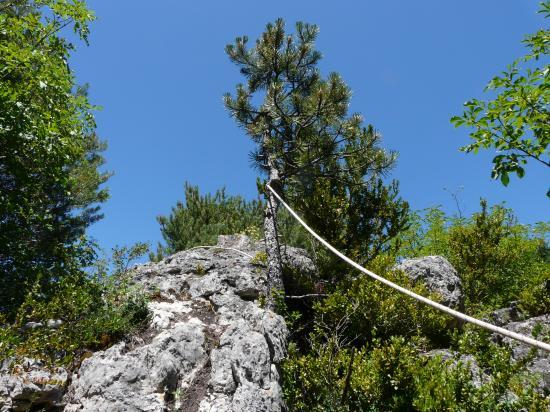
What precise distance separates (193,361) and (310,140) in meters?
5.91

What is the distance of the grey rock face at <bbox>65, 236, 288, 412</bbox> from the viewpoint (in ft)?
18.0

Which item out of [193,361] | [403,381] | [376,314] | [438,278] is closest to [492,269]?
[438,278]

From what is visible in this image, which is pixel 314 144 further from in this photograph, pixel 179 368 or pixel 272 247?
pixel 179 368

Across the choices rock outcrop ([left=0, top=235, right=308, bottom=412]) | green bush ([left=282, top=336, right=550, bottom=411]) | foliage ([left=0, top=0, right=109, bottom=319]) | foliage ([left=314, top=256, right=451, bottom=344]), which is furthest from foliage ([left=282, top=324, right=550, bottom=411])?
foliage ([left=0, top=0, right=109, bottom=319])

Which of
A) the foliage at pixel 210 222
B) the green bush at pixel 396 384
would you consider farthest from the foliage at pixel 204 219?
the green bush at pixel 396 384

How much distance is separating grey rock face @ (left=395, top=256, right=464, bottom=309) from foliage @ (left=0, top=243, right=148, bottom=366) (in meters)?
6.05

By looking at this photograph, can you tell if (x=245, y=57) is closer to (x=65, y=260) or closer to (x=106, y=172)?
(x=65, y=260)

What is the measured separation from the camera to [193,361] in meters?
6.25

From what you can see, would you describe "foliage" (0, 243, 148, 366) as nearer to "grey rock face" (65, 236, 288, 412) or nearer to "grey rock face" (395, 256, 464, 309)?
"grey rock face" (65, 236, 288, 412)

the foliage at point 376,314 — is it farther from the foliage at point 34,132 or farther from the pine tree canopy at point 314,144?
the foliage at point 34,132

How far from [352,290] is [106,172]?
11.3 metres

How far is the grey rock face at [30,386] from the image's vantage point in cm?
503

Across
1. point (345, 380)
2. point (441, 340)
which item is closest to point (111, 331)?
point (345, 380)

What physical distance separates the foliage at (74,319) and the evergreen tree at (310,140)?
3611 mm
